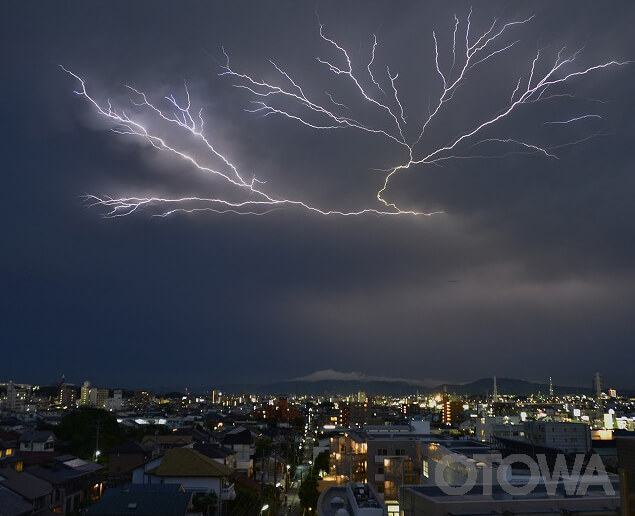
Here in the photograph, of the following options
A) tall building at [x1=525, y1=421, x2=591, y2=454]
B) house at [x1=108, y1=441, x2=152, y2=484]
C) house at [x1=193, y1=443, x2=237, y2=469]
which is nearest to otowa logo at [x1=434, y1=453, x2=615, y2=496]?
house at [x1=193, y1=443, x2=237, y2=469]

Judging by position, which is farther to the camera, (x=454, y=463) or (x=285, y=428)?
(x=285, y=428)

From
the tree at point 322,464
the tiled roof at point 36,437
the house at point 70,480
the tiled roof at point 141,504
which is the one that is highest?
the tiled roof at point 141,504

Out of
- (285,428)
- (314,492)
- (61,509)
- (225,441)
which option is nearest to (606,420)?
(285,428)

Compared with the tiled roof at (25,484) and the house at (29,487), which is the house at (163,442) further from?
the tiled roof at (25,484)

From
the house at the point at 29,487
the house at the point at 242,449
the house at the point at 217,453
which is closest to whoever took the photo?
the house at the point at 29,487

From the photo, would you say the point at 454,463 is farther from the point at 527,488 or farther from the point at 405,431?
the point at 405,431

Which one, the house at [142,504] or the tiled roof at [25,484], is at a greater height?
the house at [142,504]

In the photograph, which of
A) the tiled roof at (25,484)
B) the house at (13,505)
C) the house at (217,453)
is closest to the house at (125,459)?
the house at (217,453)
